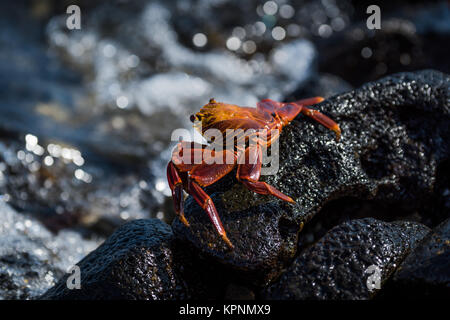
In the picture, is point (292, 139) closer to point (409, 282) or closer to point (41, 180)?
point (409, 282)

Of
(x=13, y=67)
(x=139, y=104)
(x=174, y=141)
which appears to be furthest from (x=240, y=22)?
(x=13, y=67)

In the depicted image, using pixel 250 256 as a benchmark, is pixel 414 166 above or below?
above

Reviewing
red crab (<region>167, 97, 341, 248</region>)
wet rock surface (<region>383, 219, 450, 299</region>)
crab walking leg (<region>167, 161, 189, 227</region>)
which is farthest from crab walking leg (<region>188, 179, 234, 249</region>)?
wet rock surface (<region>383, 219, 450, 299</region>)

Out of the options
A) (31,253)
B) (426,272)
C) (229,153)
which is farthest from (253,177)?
(31,253)

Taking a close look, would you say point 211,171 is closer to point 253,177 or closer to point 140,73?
point 253,177

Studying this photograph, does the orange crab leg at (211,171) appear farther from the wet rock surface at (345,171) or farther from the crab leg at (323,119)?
the crab leg at (323,119)

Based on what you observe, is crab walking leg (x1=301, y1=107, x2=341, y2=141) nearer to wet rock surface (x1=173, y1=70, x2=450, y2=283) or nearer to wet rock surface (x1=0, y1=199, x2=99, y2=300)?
wet rock surface (x1=173, y1=70, x2=450, y2=283)

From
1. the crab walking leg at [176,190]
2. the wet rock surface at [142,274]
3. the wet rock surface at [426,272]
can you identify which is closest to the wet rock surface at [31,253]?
the wet rock surface at [142,274]

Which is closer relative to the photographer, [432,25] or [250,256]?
[250,256]
